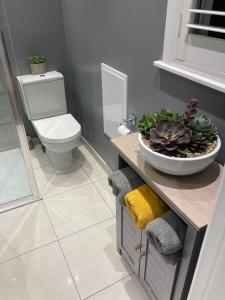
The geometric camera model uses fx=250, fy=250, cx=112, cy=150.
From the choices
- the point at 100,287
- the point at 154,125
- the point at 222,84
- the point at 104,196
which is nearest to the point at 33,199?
the point at 104,196

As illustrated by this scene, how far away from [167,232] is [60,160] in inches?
62.4

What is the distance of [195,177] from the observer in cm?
98

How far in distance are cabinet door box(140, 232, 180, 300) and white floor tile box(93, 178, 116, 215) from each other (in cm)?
71

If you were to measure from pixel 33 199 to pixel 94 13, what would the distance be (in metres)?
1.50

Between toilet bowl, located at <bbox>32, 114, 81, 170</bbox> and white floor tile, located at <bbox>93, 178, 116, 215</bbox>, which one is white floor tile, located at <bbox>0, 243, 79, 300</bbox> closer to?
white floor tile, located at <bbox>93, 178, 116, 215</bbox>

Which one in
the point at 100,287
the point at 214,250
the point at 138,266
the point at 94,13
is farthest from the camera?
the point at 94,13

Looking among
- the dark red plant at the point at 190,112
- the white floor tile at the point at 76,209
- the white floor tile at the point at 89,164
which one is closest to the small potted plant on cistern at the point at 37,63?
the white floor tile at the point at 89,164

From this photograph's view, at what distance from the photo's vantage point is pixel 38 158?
256 centimetres

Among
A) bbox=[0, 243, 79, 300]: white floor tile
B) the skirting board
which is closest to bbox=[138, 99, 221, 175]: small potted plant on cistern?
bbox=[0, 243, 79, 300]: white floor tile

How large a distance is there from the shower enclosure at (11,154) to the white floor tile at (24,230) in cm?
10

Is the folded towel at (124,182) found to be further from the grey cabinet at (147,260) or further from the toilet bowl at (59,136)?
the toilet bowl at (59,136)

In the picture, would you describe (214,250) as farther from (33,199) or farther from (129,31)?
(33,199)

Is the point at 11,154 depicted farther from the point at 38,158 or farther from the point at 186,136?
the point at 186,136

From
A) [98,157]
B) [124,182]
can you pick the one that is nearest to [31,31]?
[98,157]
